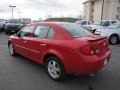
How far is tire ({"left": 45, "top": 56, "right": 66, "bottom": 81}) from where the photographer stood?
4837 millimetres

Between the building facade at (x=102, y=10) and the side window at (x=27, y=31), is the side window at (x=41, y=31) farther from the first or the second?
the building facade at (x=102, y=10)

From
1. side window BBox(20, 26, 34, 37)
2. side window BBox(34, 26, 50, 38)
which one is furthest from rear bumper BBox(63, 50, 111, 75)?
side window BBox(20, 26, 34, 37)

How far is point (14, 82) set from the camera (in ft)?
16.0

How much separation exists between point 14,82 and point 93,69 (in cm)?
206

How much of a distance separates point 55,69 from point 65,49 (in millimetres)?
769

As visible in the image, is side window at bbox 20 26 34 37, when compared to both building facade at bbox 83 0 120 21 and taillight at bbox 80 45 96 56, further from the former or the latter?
building facade at bbox 83 0 120 21

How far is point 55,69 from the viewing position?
504 cm

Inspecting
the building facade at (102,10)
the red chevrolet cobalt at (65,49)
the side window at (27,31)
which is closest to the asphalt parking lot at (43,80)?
the red chevrolet cobalt at (65,49)

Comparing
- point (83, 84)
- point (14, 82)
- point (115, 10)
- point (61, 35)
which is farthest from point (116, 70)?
point (115, 10)

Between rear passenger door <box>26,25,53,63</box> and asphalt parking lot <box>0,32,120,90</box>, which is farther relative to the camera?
rear passenger door <box>26,25,53,63</box>

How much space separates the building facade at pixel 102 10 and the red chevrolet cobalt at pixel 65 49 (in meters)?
43.5

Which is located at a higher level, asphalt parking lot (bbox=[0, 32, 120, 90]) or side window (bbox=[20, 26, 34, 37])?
side window (bbox=[20, 26, 34, 37])

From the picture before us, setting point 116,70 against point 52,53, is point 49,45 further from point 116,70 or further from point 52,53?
point 116,70

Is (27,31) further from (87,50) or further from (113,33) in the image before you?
(113,33)
